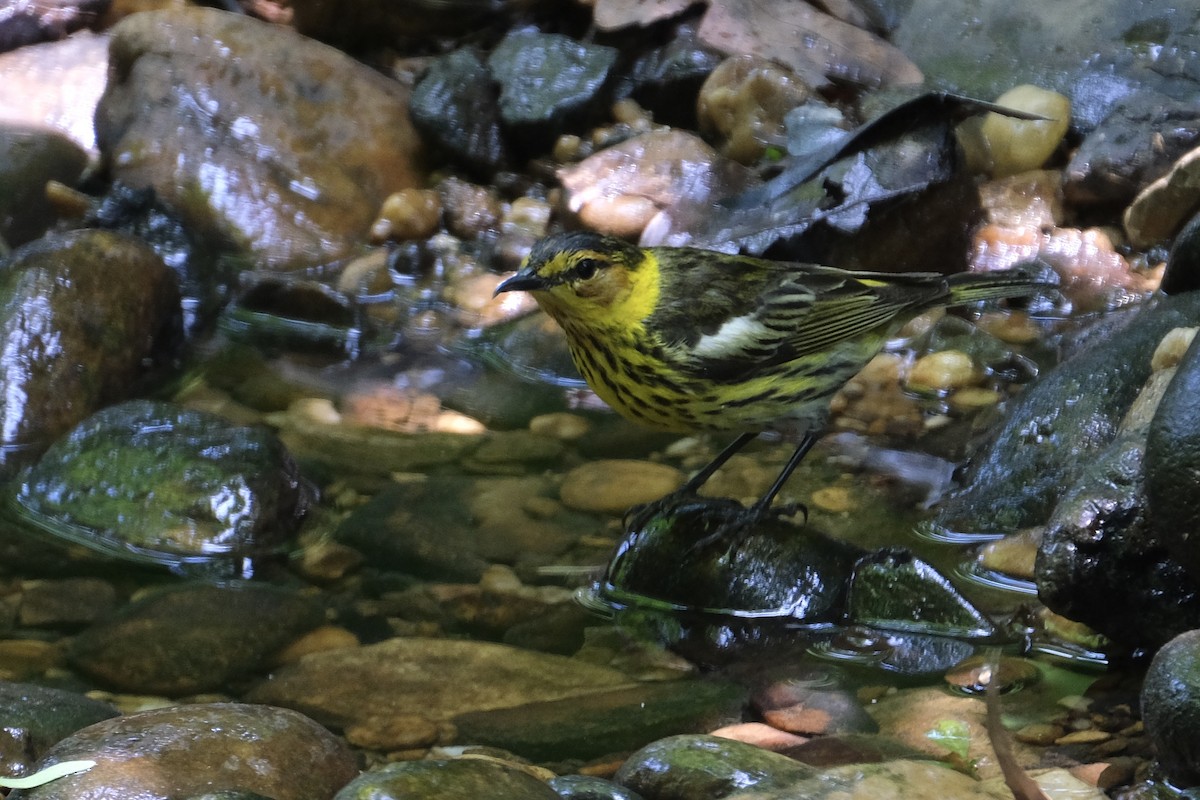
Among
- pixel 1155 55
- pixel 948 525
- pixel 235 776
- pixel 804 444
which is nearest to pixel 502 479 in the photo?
pixel 804 444

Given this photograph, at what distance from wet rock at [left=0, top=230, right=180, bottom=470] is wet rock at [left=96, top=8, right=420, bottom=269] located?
4.28ft

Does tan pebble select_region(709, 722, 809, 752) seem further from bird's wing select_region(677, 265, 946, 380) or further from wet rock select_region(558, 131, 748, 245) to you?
wet rock select_region(558, 131, 748, 245)

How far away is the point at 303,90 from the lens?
8391 millimetres

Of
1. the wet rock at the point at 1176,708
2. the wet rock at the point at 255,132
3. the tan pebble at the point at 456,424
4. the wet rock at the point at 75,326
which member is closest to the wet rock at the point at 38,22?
the wet rock at the point at 255,132

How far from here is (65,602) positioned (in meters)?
4.48

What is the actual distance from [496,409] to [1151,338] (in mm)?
2867

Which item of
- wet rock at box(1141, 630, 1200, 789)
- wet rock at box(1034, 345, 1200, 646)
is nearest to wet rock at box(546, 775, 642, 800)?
wet rock at box(1141, 630, 1200, 789)

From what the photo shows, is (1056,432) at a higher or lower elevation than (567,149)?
higher

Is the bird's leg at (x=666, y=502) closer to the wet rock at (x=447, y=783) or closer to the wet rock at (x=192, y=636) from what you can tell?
the wet rock at (x=192, y=636)

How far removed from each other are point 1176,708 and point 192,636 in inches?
119

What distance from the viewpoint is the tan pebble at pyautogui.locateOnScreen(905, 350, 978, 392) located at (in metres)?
5.96

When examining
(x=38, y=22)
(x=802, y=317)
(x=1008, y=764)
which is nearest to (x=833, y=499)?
(x=802, y=317)

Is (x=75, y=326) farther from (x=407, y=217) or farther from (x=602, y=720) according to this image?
(x=602, y=720)

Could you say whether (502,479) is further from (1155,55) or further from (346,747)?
(1155,55)
